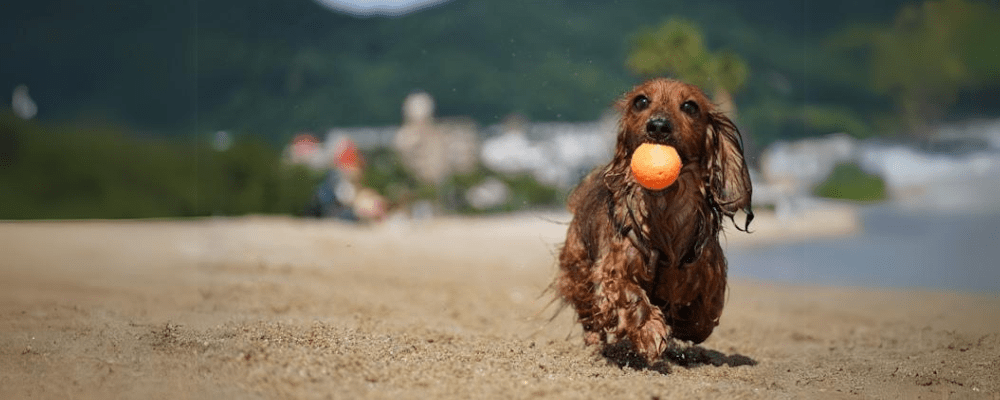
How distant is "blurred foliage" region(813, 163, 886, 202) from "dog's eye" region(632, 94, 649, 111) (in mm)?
10922

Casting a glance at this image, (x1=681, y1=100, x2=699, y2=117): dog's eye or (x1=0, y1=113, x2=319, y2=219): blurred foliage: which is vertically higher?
(x1=681, y1=100, x2=699, y2=117): dog's eye

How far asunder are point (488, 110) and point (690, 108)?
49.8 feet

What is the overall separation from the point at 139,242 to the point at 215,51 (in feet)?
12.9

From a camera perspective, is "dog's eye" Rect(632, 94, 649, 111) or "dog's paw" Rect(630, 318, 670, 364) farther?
"dog's eye" Rect(632, 94, 649, 111)

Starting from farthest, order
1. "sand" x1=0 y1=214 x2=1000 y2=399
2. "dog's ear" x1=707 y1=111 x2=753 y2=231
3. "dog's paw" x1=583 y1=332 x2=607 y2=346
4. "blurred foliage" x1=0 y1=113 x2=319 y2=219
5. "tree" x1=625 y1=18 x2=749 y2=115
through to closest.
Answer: "tree" x1=625 y1=18 x2=749 y2=115 < "blurred foliage" x1=0 y1=113 x2=319 y2=219 < "dog's paw" x1=583 y1=332 x2=607 y2=346 < "dog's ear" x1=707 y1=111 x2=753 y2=231 < "sand" x1=0 y1=214 x2=1000 y2=399

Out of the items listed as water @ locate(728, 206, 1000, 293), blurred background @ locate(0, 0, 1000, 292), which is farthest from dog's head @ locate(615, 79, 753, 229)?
water @ locate(728, 206, 1000, 293)

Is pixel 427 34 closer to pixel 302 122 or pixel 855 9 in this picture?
pixel 302 122

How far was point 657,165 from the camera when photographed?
13.3ft

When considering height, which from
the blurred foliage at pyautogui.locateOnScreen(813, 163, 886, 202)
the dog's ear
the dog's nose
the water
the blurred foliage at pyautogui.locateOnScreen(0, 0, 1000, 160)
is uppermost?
the blurred foliage at pyautogui.locateOnScreen(0, 0, 1000, 160)

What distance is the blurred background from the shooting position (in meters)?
11.5

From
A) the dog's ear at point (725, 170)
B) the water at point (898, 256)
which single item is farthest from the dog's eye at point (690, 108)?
the water at point (898, 256)

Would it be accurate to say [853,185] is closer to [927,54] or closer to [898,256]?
[927,54]

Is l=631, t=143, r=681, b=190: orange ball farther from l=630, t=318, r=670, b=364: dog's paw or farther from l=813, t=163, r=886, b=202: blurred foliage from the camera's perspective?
l=813, t=163, r=886, b=202: blurred foliage

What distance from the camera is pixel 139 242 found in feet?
35.7
